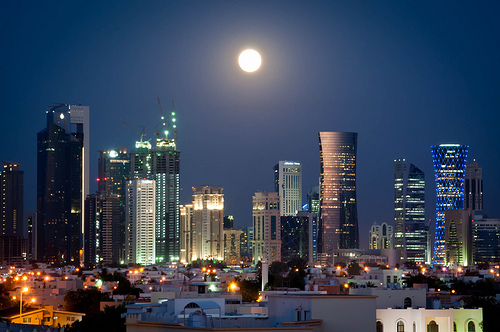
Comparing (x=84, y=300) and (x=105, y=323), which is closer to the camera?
(x=105, y=323)

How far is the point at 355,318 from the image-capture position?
79.5 ft

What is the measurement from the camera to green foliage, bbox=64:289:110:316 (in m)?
60.9

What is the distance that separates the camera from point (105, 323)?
38.8m

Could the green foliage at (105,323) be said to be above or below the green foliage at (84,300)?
above

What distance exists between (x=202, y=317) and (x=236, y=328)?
3.81 ft

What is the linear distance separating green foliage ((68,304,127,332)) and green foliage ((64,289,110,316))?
61.1ft

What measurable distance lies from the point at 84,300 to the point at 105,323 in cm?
2453

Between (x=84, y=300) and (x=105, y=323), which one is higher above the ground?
(x=105, y=323)

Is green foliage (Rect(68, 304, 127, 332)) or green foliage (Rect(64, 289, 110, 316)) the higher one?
green foliage (Rect(68, 304, 127, 332))

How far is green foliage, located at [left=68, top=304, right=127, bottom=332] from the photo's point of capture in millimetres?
37781

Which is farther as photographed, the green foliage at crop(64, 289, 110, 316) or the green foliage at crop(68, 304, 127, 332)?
the green foliage at crop(64, 289, 110, 316)

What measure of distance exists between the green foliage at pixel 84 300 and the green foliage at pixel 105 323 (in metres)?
18.6

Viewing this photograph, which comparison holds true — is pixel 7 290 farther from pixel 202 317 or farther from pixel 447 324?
pixel 202 317

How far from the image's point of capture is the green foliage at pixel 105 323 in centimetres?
3778
